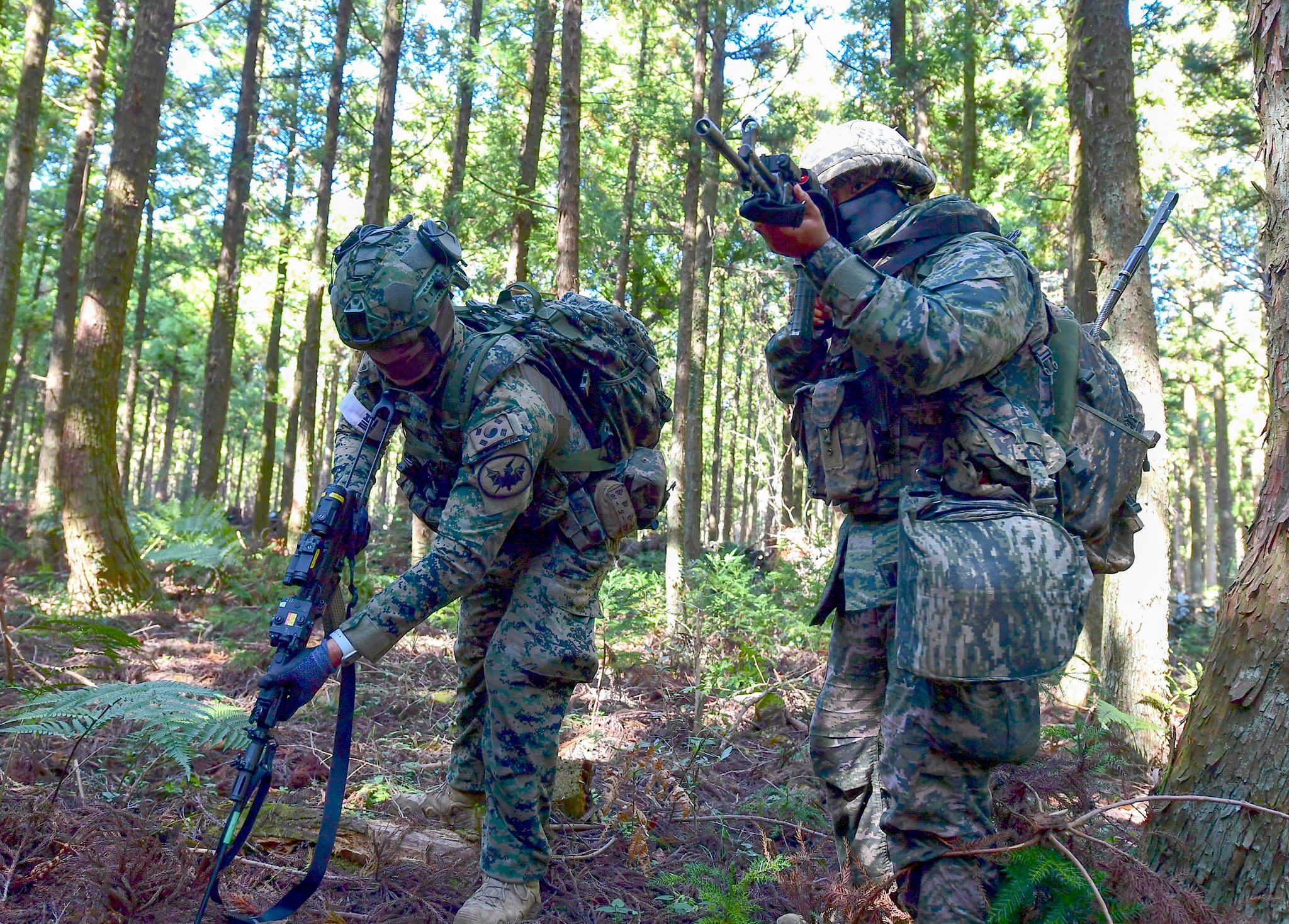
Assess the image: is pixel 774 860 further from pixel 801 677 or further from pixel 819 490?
pixel 801 677

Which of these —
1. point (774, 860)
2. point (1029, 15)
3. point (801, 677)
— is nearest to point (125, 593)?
point (801, 677)

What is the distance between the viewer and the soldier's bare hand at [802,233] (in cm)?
246

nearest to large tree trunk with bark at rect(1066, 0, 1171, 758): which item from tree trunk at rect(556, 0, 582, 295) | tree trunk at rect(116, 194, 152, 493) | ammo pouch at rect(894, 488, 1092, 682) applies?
ammo pouch at rect(894, 488, 1092, 682)

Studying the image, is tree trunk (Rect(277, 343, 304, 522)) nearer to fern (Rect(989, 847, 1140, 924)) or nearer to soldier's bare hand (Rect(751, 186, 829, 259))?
soldier's bare hand (Rect(751, 186, 829, 259))

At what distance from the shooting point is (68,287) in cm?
1130

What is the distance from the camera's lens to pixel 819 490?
2.88 meters

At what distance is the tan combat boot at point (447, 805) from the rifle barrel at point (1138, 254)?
3042 mm

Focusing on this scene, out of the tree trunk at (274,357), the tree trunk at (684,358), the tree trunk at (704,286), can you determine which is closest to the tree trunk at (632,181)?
the tree trunk at (704,286)

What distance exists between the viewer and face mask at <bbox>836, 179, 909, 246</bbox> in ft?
9.40

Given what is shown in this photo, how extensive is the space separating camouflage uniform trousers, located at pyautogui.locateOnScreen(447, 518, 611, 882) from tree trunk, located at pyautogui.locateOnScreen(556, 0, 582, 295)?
437cm

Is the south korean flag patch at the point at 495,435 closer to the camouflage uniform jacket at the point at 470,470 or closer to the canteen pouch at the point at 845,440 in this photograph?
the camouflage uniform jacket at the point at 470,470

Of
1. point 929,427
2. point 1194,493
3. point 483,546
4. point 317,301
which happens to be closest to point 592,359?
point 483,546

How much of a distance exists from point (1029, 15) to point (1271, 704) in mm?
12621

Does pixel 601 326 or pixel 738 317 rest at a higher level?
pixel 738 317
